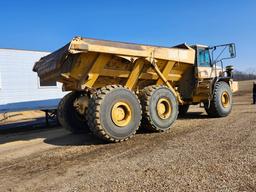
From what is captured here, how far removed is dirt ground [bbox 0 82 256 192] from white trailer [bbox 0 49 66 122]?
31.8 feet

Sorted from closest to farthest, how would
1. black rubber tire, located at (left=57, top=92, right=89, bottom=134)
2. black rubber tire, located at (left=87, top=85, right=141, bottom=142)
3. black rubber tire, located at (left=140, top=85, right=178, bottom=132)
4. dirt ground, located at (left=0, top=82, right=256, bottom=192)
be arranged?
dirt ground, located at (left=0, top=82, right=256, bottom=192)
black rubber tire, located at (left=87, top=85, right=141, bottom=142)
black rubber tire, located at (left=140, top=85, right=178, bottom=132)
black rubber tire, located at (left=57, top=92, right=89, bottom=134)

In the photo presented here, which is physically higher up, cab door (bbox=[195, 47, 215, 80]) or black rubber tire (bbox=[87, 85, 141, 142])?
cab door (bbox=[195, 47, 215, 80])

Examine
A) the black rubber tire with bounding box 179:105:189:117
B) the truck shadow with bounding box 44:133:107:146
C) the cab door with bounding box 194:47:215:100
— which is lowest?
the truck shadow with bounding box 44:133:107:146

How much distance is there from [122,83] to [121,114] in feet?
4.35

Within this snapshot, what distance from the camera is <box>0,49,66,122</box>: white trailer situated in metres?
18.5

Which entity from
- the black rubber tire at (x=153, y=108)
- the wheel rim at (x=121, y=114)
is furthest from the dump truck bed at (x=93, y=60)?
the wheel rim at (x=121, y=114)

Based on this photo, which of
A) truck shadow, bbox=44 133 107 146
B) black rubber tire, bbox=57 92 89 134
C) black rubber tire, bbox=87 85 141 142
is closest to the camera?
black rubber tire, bbox=87 85 141 142

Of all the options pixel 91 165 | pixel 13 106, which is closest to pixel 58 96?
pixel 13 106

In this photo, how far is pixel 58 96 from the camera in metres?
21.2

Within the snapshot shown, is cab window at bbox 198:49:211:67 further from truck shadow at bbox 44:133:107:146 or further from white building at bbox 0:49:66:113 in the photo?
white building at bbox 0:49:66:113

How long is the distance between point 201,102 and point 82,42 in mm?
5903

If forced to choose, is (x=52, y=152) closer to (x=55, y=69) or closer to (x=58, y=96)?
(x=55, y=69)

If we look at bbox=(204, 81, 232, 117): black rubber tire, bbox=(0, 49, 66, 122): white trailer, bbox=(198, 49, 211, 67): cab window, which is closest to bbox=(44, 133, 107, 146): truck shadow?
bbox=(204, 81, 232, 117): black rubber tire

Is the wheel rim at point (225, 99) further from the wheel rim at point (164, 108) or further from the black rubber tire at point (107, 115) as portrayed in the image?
the black rubber tire at point (107, 115)
